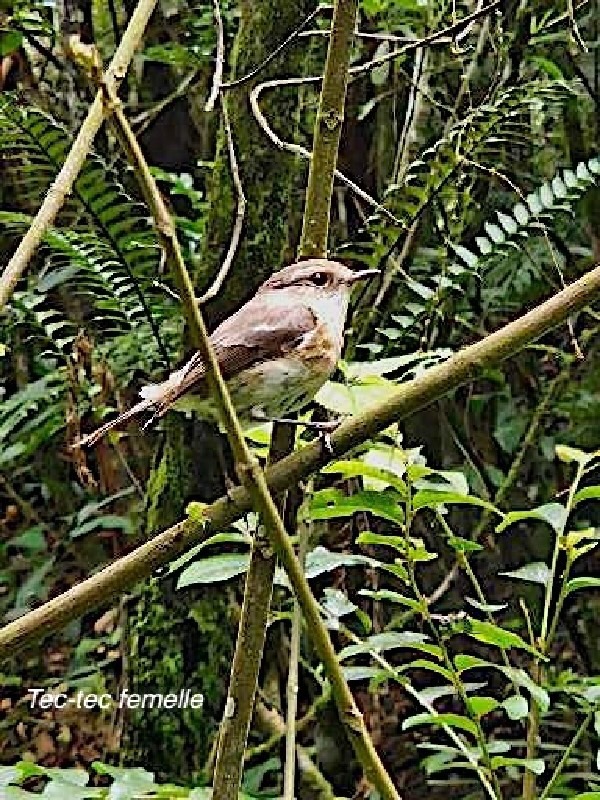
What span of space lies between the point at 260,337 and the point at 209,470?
29.9 inches

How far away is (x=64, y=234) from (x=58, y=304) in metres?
0.71

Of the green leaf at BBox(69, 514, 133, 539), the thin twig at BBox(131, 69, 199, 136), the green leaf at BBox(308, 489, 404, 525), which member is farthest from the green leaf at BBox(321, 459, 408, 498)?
the thin twig at BBox(131, 69, 199, 136)

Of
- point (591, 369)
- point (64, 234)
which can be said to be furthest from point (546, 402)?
point (64, 234)

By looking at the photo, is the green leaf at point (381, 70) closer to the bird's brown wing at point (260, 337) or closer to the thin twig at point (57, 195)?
the bird's brown wing at point (260, 337)

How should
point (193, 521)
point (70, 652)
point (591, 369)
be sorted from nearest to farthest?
point (193, 521)
point (591, 369)
point (70, 652)

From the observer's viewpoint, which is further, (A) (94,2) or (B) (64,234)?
(A) (94,2)

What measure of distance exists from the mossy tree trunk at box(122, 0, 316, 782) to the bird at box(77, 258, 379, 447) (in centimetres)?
64

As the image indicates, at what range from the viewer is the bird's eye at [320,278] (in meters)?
0.98

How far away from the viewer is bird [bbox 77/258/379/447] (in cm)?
98

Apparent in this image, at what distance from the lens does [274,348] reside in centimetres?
101

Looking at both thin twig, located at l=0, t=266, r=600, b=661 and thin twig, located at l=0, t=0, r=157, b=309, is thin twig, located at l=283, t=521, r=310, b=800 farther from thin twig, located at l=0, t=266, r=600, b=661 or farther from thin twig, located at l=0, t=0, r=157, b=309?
thin twig, located at l=0, t=0, r=157, b=309

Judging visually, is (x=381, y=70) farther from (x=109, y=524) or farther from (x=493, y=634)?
(x=493, y=634)

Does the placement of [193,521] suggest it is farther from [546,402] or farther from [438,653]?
[546,402]

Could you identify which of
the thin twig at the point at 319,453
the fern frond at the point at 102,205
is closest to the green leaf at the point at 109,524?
the fern frond at the point at 102,205
